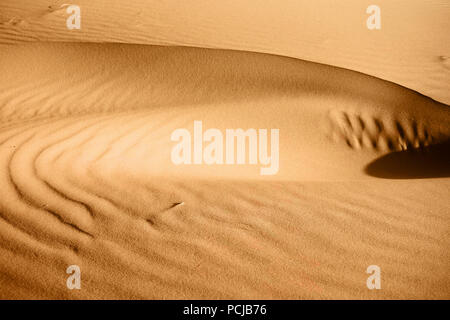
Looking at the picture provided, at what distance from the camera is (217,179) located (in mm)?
2592

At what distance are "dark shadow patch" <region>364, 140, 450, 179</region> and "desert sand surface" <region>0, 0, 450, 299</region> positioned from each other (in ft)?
0.07

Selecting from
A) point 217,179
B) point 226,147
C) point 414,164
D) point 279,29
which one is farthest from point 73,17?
point 414,164

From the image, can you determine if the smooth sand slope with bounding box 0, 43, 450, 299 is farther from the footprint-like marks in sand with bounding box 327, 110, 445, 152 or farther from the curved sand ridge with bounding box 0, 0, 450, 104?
the curved sand ridge with bounding box 0, 0, 450, 104

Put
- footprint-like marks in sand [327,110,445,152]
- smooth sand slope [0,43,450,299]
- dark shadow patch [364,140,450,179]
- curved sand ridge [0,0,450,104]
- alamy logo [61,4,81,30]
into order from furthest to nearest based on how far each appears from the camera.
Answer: alamy logo [61,4,81,30] → curved sand ridge [0,0,450,104] → footprint-like marks in sand [327,110,445,152] → dark shadow patch [364,140,450,179] → smooth sand slope [0,43,450,299]

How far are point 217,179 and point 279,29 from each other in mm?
6857

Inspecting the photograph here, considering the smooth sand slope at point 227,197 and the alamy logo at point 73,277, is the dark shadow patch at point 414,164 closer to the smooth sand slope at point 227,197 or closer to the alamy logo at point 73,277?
the smooth sand slope at point 227,197

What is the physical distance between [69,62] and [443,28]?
8.40m

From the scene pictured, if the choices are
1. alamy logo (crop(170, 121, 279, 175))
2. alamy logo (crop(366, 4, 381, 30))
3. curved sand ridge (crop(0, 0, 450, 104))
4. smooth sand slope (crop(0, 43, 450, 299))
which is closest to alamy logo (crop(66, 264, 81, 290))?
smooth sand slope (crop(0, 43, 450, 299))

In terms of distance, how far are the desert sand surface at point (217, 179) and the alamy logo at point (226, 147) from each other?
0.29 feet

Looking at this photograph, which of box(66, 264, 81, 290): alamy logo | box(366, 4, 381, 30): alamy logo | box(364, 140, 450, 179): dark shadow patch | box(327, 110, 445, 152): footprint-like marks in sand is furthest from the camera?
box(366, 4, 381, 30): alamy logo

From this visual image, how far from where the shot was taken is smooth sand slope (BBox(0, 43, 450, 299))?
1714mm

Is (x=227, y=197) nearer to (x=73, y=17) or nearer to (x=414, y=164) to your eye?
(x=414, y=164)

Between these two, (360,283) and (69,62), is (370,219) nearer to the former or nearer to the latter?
(360,283)

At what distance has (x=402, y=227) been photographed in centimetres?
214
